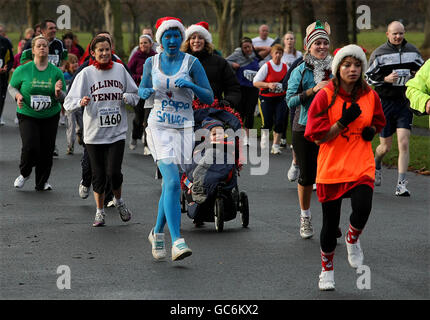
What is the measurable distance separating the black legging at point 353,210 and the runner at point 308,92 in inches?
73.7

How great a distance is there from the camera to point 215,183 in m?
9.36

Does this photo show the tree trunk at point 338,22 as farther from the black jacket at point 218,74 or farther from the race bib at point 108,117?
the race bib at point 108,117

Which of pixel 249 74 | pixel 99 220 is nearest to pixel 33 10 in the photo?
pixel 249 74

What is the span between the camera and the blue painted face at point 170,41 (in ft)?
26.2

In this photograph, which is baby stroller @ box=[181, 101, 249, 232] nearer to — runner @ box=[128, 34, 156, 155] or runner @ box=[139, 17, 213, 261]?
runner @ box=[139, 17, 213, 261]

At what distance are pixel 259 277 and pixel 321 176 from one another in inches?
37.3

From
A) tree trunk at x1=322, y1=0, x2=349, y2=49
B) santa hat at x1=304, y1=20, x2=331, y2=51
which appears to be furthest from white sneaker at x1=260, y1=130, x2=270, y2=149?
tree trunk at x1=322, y1=0, x2=349, y2=49

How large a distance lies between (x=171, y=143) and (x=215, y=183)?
1514 millimetres

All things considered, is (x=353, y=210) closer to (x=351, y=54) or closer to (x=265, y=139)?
(x=351, y=54)

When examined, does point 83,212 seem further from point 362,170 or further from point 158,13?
point 158,13

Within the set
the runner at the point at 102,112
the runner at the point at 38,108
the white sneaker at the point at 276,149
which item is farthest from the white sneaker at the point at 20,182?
the white sneaker at the point at 276,149

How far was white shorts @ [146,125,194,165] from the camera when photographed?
7.90 m

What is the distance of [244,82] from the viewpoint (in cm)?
1730

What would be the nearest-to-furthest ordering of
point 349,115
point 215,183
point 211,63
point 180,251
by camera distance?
point 349,115 < point 180,251 < point 215,183 < point 211,63
